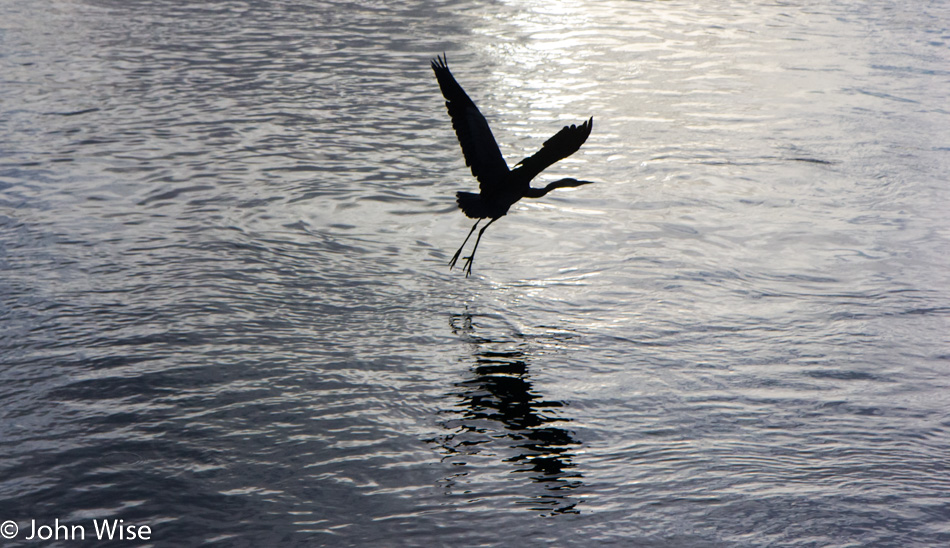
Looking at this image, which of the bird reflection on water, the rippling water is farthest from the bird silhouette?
the bird reflection on water

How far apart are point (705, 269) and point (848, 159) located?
359 centimetres

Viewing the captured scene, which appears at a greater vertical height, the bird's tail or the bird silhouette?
the bird silhouette

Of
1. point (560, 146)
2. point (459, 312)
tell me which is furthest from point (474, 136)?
point (459, 312)

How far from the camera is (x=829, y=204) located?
8828 mm

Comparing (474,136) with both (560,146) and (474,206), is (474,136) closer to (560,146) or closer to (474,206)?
(474,206)

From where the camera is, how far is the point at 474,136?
20.5 ft

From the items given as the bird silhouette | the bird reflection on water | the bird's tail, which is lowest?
the bird reflection on water

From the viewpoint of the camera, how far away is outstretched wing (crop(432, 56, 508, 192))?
20.4 ft

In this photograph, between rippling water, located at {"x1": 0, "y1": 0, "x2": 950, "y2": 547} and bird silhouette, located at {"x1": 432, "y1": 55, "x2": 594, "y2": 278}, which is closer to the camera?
rippling water, located at {"x1": 0, "y1": 0, "x2": 950, "y2": 547}

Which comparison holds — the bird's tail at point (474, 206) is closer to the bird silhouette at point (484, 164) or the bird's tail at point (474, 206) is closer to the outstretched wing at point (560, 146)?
the bird silhouette at point (484, 164)

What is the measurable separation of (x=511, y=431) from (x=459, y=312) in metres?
1.54

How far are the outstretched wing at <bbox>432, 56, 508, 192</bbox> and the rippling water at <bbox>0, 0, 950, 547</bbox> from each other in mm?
899

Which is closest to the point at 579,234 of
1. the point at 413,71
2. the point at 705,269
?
the point at 705,269

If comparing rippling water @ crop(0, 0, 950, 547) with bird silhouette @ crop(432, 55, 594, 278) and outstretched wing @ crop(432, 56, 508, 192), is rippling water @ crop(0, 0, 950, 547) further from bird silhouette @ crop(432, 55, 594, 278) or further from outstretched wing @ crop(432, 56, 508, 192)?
outstretched wing @ crop(432, 56, 508, 192)
